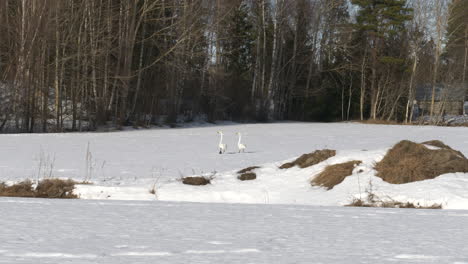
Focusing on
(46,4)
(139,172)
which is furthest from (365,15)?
(139,172)

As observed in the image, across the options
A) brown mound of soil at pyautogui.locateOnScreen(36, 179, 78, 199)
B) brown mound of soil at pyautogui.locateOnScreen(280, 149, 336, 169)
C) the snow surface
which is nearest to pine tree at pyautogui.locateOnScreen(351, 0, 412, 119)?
brown mound of soil at pyautogui.locateOnScreen(280, 149, 336, 169)

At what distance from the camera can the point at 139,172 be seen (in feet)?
39.6

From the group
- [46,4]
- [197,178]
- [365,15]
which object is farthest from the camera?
[365,15]

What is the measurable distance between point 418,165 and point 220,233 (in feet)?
17.5

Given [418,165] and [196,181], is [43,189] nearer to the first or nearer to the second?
[196,181]

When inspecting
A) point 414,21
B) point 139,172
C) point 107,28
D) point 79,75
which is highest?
point 414,21

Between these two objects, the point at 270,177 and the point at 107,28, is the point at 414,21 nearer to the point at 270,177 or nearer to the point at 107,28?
the point at 107,28

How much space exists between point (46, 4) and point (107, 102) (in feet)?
22.3

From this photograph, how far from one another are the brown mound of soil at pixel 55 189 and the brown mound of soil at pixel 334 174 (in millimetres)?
4274

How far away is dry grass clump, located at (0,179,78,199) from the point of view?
29.5 feet

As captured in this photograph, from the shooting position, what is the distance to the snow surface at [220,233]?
167 inches

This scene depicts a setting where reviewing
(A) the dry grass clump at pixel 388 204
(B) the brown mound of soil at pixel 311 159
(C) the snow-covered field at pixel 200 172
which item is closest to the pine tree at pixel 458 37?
(C) the snow-covered field at pixel 200 172

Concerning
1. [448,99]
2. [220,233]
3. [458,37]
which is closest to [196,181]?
[220,233]

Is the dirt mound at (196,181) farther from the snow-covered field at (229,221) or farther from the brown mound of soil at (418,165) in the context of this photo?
the brown mound of soil at (418,165)
